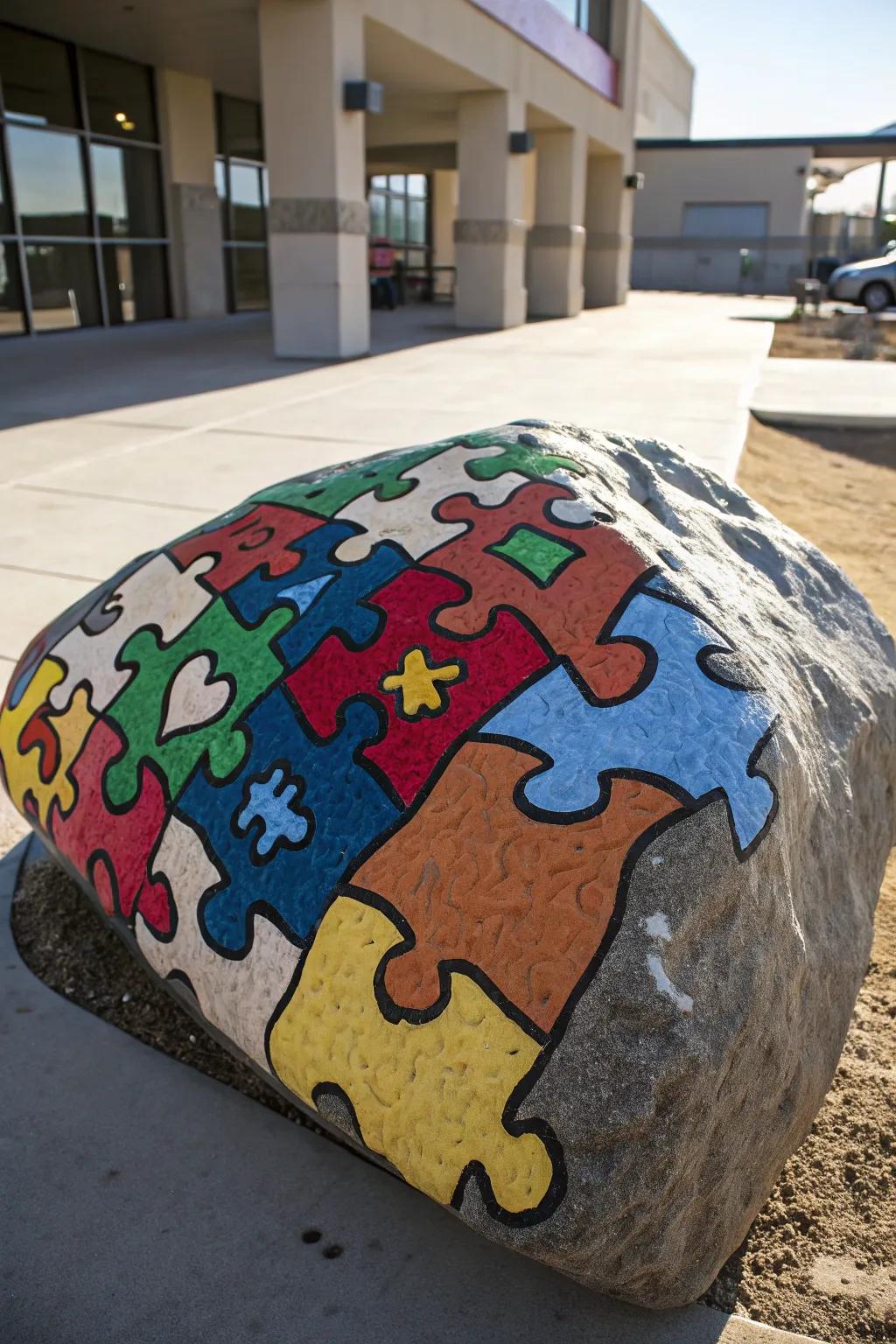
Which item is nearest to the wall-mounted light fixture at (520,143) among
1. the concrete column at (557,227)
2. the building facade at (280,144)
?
the building facade at (280,144)

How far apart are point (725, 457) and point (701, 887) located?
6531mm

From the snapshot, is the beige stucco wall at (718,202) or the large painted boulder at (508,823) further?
the beige stucco wall at (718,202)

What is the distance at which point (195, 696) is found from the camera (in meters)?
2.31

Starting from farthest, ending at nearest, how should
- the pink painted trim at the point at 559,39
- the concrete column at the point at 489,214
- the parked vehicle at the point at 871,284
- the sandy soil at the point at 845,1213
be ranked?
the parked vehicle at the point at 871,284
the concrete column at the point at 489,214
the pink painted trim at the point at 559,39
the sandy soil at the point at 845,1213

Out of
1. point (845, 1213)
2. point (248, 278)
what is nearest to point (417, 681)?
point (845, 1213)

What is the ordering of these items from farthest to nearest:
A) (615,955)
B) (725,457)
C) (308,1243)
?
1. (725,457)
2. (308,1243)
3. (615,955)

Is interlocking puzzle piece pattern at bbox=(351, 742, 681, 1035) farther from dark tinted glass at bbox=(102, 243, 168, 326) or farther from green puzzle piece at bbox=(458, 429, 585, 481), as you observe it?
dark tinted glass at bbox=(102, 243, 168, 326)

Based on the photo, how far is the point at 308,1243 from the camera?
1865 mm

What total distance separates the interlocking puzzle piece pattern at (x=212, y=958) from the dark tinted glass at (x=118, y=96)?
56.1ft

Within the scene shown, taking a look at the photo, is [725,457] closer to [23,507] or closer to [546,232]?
[23,507]

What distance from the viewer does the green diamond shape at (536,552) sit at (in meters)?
2.13

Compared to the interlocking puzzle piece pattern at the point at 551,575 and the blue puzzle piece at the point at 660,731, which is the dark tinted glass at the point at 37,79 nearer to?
the interlocking puzzle piece pattern at the point at 551,575

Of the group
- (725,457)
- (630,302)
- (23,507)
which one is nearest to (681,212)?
(630,302)

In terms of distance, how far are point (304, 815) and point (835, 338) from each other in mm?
20795
